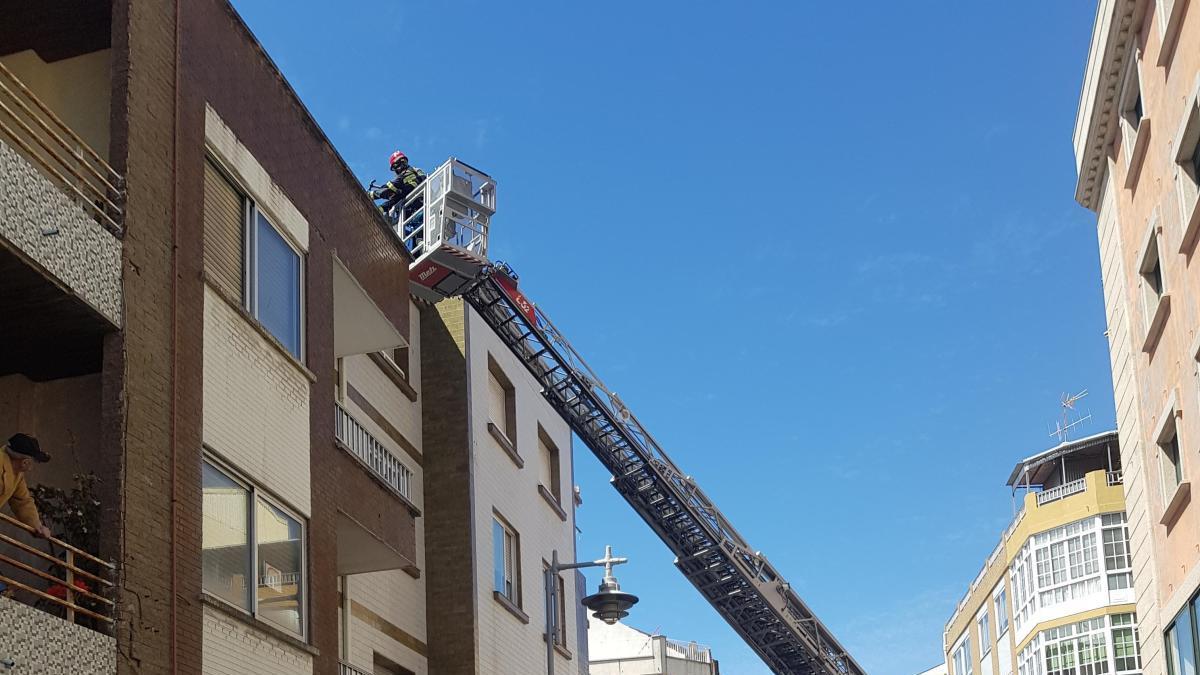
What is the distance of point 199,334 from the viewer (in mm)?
14391

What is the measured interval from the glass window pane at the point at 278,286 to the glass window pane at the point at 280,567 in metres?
1.92

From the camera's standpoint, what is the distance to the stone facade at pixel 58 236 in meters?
11.7

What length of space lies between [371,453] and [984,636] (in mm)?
46998

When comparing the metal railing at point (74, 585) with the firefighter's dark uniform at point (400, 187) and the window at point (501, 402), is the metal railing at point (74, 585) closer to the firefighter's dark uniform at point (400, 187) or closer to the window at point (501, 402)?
the window at point (501, 402)

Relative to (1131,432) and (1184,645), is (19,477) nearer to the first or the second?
(1184,645)

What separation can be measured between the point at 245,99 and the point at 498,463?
33.1ft

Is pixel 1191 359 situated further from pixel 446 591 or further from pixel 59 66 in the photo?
pixel 59 66

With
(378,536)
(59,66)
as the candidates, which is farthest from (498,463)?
(59,66)

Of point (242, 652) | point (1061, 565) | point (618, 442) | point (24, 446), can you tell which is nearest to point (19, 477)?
point (24, 446)

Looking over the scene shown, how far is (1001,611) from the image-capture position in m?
58.9

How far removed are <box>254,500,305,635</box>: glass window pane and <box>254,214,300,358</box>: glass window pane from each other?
1925 millimetres

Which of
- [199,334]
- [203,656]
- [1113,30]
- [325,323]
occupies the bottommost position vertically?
[203,656]

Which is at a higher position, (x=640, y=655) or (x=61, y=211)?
(x=640, y=655)

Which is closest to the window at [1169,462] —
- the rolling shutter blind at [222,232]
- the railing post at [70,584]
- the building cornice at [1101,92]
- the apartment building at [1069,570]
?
the building cornice at [1101,92]
